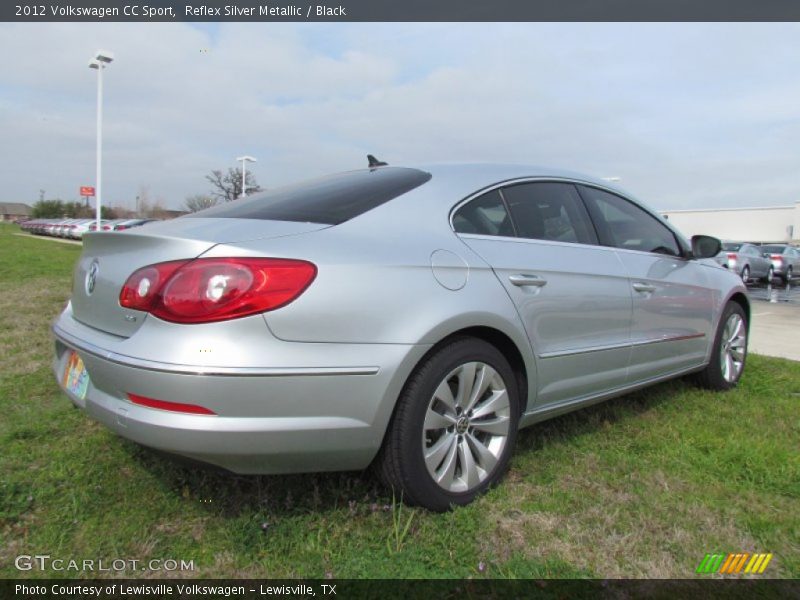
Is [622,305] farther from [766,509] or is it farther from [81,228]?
[81,228]

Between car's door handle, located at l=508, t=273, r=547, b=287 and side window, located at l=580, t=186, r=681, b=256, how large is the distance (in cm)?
79

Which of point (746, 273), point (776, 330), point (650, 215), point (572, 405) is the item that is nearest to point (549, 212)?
point (572, 405)

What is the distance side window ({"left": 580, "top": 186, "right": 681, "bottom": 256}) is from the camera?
10.8ft

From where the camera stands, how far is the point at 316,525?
2.18 meters

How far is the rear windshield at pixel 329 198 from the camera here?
2.30 meters

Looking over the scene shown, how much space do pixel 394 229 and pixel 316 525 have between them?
1.16 m

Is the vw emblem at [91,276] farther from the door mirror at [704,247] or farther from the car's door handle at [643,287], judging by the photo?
the door mirror at [704,247]

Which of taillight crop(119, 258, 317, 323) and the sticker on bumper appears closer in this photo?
taillight crop(119, 258, 317, 323)

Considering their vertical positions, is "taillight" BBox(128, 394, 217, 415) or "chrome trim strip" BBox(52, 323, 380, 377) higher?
"chrome trim strip" BBox(52, 323, 380, 377)

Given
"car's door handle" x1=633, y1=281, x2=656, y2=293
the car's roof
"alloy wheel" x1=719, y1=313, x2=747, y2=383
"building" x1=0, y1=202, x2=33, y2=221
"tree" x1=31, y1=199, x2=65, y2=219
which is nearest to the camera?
the car's roof

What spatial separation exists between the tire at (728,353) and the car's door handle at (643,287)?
3.71ft

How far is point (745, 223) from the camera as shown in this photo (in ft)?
174

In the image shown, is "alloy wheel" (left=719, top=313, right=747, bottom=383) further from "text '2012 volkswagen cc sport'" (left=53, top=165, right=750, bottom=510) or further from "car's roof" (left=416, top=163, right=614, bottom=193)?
"car's roof" (left=416, top=163, right=614, bottom=193)

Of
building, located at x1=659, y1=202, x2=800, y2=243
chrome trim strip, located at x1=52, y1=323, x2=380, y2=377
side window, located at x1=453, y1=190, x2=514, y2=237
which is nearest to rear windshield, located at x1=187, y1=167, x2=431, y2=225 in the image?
side window, located at x1=453, y1=190, x2=514, y2=237
